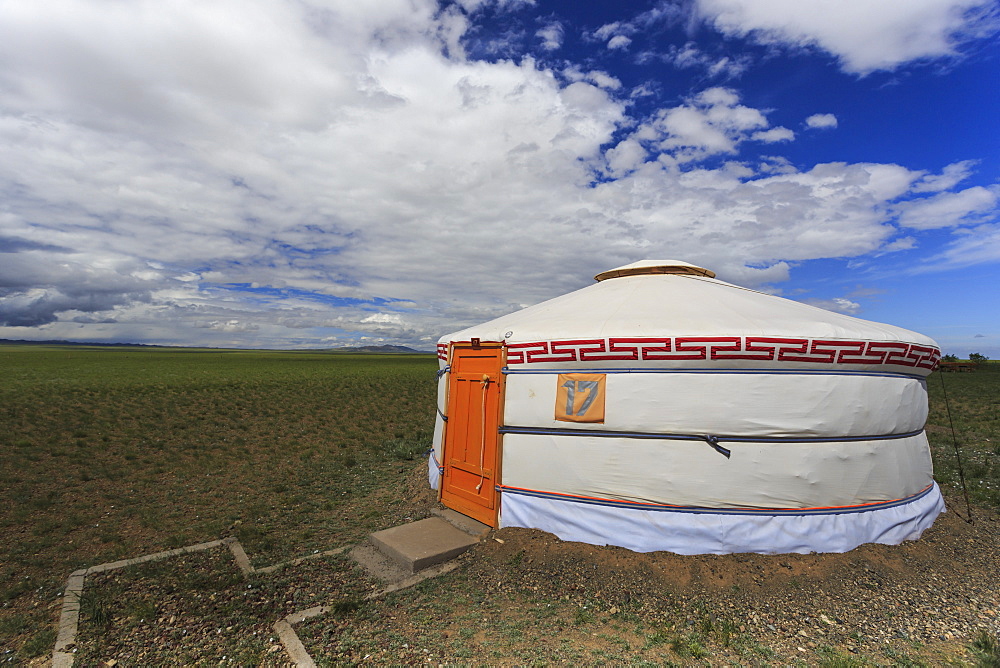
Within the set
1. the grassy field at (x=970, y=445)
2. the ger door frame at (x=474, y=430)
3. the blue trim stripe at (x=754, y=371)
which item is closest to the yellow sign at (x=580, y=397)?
the blue trim stripe at (x=754, y=371)

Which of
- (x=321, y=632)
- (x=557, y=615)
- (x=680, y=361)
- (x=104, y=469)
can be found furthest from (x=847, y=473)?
(x=104, y=469)

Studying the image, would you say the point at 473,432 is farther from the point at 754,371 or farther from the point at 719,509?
the point at 754,371

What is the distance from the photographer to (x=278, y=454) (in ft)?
29.6

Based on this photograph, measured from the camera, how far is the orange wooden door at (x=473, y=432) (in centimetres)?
509

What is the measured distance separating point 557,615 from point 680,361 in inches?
88.4

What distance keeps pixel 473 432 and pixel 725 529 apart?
2.60 metres

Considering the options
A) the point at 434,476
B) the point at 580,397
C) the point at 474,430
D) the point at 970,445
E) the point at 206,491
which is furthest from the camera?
the point at 970,445

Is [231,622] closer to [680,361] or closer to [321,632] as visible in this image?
[321,632]

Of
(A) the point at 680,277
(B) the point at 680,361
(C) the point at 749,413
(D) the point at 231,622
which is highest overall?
(A) the point at 680,277

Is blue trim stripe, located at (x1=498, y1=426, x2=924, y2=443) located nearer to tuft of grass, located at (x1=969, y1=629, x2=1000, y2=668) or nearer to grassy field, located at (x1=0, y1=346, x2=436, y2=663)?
tuft of grass, located at (x1=969, y1=629, x2=1000, y2=668)

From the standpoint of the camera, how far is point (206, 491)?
680 cm

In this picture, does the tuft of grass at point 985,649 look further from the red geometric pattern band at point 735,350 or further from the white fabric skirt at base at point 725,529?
the red geometric pattern band at point 735,350

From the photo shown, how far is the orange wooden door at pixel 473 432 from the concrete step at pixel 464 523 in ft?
0.18

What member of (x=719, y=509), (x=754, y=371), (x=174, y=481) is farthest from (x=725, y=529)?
(x=174, y=481)
